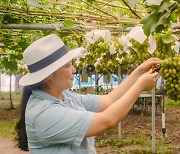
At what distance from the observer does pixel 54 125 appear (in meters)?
2.09

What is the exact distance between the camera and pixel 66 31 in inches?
159

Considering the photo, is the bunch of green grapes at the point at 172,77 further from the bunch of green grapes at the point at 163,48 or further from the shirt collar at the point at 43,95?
the shirt collar at the point at 43,95

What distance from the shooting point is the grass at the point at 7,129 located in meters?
10.4

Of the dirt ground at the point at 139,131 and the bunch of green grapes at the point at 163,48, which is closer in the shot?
the bunch of green grapes at the point at 163,48

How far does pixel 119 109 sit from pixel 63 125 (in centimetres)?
30

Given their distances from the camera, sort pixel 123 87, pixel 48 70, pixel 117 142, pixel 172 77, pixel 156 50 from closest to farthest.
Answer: pixel 172 77
pixel 48 70
pixel 156 50
pixel 123 87
pixel 117 142

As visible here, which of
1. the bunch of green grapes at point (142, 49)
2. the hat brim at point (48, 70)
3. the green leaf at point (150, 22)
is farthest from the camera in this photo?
the bunch of green grapes at point (142, 49)

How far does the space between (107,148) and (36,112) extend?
628 centimetres

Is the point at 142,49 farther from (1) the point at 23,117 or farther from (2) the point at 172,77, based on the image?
(1) the point at 23,117

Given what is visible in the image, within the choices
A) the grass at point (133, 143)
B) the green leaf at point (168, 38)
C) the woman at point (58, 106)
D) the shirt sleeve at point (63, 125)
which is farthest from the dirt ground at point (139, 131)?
the green leaf at point (168, 38)

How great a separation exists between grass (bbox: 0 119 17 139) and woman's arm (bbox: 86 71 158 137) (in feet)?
27.4

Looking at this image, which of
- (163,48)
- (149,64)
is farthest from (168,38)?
(149,64)

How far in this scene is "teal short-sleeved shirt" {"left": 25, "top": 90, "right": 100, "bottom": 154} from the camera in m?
2.08

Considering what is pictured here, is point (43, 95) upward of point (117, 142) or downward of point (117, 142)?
upward
